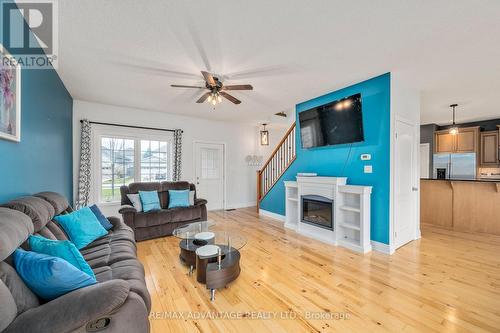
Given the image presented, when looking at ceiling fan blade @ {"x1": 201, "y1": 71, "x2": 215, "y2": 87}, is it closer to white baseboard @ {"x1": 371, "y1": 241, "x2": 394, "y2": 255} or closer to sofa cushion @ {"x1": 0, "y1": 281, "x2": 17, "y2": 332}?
sofa cushion @ {"x1": 0, "y1": 281, "x2": 17, "y2": 332}

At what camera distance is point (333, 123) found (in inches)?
147

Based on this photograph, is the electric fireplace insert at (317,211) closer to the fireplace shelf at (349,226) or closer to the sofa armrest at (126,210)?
the fireplace shelf at (349,226)

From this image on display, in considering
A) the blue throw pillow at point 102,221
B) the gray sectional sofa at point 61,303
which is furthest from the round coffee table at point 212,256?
the blue throw pillow at point 102,221

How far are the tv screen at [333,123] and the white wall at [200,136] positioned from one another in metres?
2.39

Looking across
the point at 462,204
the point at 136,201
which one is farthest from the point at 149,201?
the point at 462,204

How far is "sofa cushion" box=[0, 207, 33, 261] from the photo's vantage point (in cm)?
104

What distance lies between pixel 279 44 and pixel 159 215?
3.21m

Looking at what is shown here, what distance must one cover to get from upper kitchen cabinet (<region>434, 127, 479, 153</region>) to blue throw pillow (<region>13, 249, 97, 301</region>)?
8154 mm

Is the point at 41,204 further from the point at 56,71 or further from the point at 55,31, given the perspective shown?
the point at 56,71

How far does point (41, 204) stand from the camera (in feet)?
5.85

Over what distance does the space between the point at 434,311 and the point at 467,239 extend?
267 centimetres

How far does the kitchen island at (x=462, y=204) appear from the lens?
149 inches

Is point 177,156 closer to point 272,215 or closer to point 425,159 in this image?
point 272,215

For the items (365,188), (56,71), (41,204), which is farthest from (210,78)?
(365,188)
